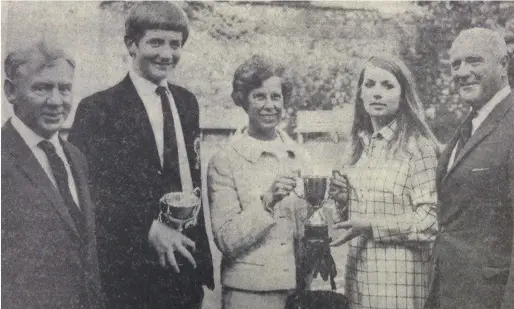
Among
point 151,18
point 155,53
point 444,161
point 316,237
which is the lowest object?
point 316,237

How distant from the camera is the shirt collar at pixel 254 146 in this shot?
10.6 ft

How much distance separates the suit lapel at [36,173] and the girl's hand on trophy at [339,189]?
1.29 metres

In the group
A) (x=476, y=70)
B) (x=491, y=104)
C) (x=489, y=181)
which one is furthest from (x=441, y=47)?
(x=489, y=181)

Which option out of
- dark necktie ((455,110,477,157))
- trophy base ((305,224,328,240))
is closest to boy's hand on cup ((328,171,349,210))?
trophy base ((305,224,328,240))

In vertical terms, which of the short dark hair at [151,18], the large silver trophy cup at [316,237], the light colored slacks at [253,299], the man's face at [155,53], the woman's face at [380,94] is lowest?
the light colored slacks at [253,299]

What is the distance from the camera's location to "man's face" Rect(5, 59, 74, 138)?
3143 millimetres

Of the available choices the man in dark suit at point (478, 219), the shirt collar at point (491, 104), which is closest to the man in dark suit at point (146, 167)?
the man in dark suit at point (478, 219)

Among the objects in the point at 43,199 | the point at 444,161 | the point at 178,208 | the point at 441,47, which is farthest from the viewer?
the point at 441,47

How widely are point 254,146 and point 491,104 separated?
1.24 metres

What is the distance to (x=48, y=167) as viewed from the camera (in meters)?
3.12

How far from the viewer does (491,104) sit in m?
3.31

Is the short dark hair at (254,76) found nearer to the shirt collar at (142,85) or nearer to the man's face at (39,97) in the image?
the shirt collar at (142,85)

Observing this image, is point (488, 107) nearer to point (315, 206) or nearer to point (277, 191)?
point (315, 206)

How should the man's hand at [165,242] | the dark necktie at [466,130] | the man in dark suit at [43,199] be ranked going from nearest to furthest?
the man in dark suit at [43,199] < the man's hand at [165,242] < the dark necktie at [466,130]
